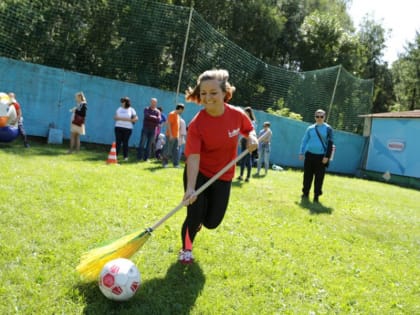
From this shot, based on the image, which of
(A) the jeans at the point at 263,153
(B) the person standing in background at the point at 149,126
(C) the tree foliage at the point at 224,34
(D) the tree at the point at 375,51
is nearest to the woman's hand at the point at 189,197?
(B) the person standing in background at the point at 149,126

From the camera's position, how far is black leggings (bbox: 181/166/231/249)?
153 inches

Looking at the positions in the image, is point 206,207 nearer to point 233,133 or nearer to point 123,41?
point 233,133

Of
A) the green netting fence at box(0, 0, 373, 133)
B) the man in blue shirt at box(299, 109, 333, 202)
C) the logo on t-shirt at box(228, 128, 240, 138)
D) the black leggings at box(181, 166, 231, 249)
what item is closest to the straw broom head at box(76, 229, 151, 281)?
the black leggings at box(181, 166, 231, 249)

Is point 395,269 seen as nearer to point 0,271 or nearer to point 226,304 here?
point 226,304

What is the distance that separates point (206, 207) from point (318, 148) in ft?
16.0

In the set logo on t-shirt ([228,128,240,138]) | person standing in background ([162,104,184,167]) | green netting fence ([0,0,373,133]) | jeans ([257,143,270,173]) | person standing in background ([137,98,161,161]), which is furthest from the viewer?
green netting fence ([0,0,373,133])

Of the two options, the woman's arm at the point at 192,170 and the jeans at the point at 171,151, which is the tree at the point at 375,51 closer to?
the jeans at the point at 171,151

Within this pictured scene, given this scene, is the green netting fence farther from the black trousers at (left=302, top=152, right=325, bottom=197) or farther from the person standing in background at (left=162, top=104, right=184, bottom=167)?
the black trousers at (left=302, top=152, right=325, bottom=197)

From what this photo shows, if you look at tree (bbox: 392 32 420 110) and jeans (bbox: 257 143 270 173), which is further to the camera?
tree (bbox: 392 32 420 110)

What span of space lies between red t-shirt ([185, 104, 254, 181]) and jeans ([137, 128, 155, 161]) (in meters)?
7.50

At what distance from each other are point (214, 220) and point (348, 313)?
1.56 metres

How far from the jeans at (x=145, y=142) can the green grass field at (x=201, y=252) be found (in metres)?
3.22

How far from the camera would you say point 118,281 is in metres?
3.09

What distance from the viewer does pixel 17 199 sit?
215 inches
